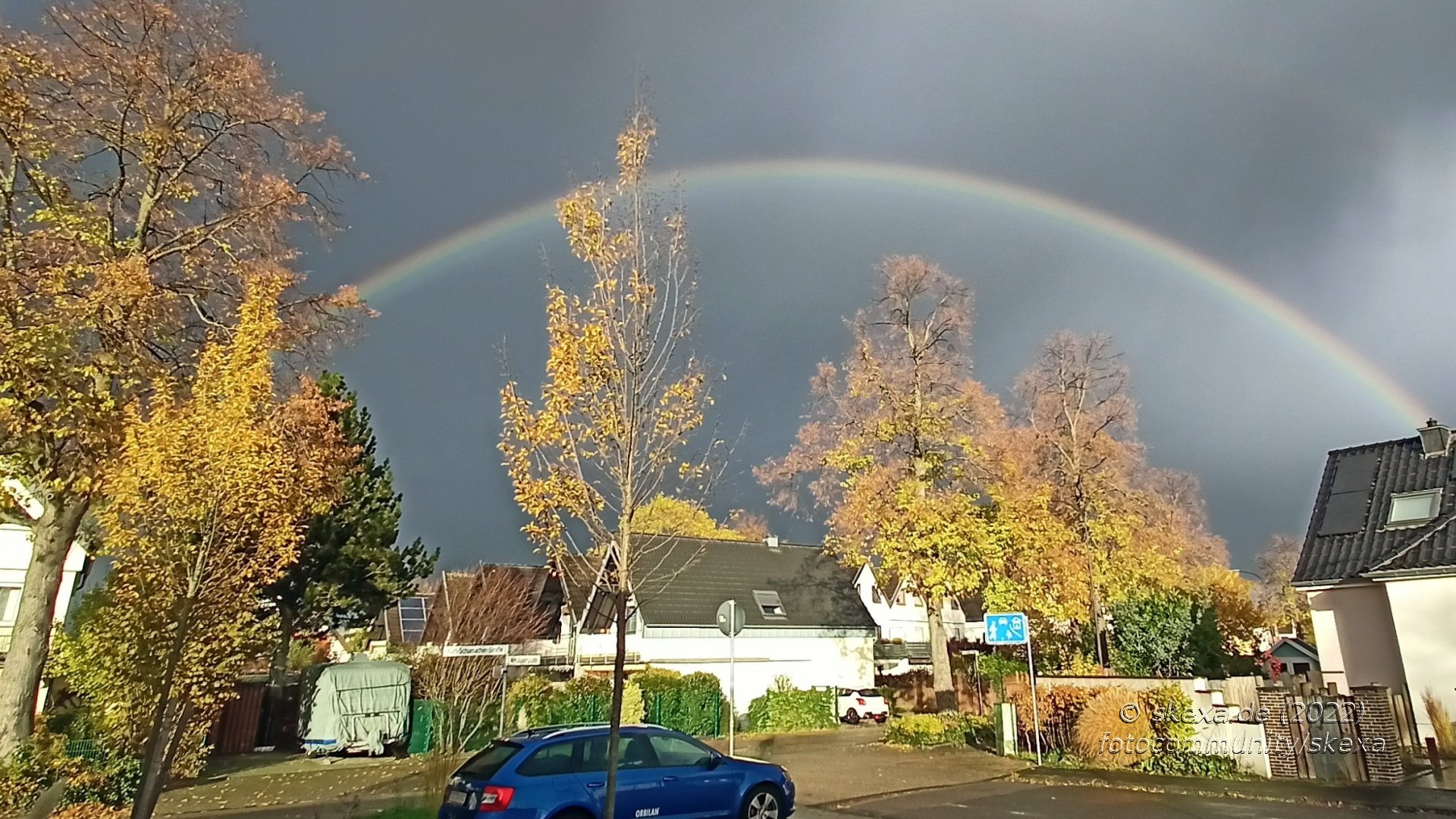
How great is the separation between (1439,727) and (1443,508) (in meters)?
6.71

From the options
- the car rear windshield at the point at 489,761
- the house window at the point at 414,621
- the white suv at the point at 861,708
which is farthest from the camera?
the house window at the point at 414,621

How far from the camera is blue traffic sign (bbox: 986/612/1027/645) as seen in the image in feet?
56.2

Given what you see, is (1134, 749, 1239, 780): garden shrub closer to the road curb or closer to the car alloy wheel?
the road curb

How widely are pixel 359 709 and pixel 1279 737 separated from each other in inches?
837

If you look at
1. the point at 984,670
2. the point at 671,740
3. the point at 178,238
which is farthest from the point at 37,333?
the point at 984,670

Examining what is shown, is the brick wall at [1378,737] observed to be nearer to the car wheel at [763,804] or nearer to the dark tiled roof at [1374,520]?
the dark tiled roof at [1374,520]

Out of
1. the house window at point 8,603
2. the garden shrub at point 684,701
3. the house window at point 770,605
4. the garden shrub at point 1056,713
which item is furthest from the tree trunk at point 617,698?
the house window at point 770,605

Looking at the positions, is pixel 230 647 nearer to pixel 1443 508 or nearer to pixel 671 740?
pixel 671 740

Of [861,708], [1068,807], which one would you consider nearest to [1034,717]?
[1068,807]

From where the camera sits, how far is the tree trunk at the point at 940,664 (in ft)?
80.7

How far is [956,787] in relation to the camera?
48.1 feet

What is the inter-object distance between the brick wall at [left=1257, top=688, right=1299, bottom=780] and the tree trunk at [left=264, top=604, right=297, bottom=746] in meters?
25.5

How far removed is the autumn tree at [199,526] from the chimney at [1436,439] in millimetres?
26889

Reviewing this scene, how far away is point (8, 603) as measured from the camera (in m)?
25.9
